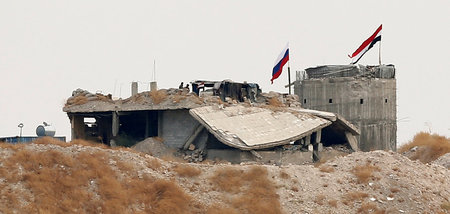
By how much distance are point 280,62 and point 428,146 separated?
11034mm

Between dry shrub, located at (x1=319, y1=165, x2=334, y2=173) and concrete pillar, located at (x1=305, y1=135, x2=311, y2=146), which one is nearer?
dry shrub, located at (x1=319, y1=165, x2=334, y2=173)

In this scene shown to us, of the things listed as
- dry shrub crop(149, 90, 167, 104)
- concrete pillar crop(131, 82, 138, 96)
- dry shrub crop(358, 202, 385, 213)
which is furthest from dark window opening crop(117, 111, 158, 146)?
dry shrub crop(358, 202, 385, 213)

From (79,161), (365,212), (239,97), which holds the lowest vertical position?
(365,212)

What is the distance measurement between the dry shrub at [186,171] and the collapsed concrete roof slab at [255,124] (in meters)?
5.37

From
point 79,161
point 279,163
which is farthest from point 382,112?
point 79,161

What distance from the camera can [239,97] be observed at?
39969 mm

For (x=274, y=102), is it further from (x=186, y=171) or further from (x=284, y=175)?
(x=186, y=171)

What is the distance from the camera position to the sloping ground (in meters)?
23.3

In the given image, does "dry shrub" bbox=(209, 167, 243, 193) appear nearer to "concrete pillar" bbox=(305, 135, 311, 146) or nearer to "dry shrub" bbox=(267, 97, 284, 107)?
"concrete pillar" bbox=(305, 135, 311, 146)

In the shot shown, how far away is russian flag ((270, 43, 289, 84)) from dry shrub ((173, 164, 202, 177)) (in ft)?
59.9

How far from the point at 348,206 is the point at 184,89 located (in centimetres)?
1271

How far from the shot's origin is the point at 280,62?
4444 cm

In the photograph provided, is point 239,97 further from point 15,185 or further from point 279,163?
point 15,185

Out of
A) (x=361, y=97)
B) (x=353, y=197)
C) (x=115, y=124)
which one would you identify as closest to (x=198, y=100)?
(x=115, y=124)
